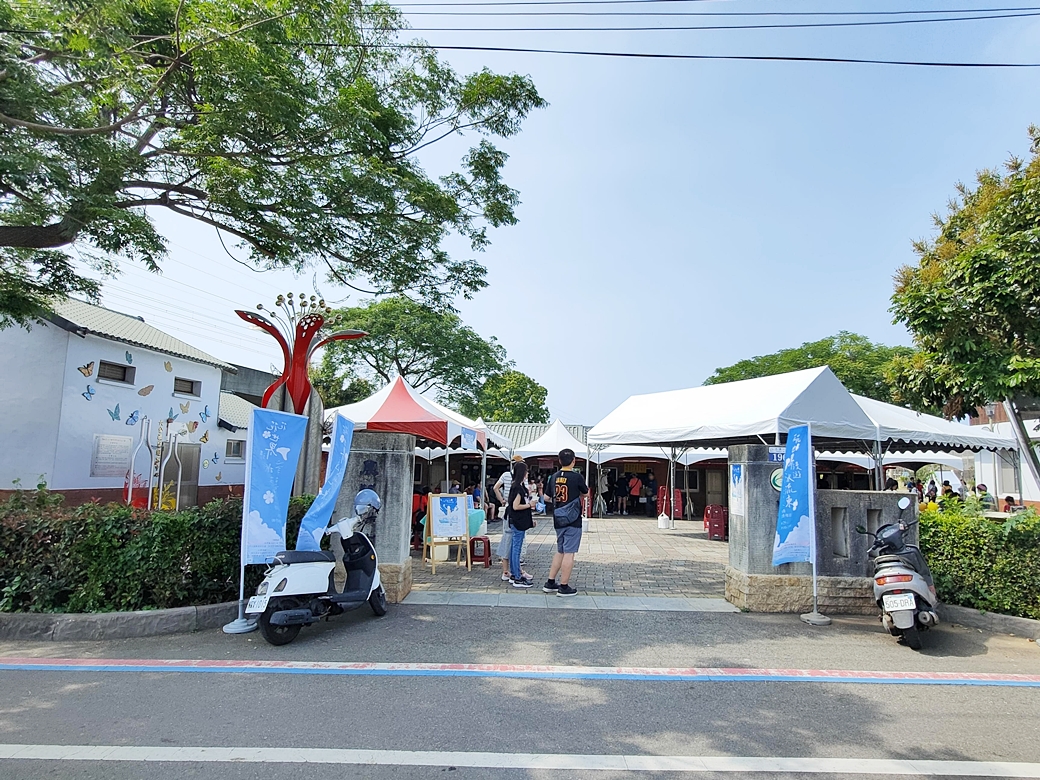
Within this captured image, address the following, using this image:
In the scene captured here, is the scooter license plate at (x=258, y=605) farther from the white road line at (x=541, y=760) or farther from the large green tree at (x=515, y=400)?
→ the large green tree at (x=515, y=400)

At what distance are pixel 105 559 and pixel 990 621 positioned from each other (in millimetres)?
9076

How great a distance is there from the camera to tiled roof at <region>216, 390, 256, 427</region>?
2189 centimetres

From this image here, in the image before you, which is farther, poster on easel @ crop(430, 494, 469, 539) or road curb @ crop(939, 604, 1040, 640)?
poster on easel @ crop(430, 494, 469, 539)

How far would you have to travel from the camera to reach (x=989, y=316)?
24.0 feet

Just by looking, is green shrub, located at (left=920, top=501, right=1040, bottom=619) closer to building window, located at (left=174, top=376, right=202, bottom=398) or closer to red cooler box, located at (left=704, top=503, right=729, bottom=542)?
red cooler box, located at (left=704, top=503, right=729, bottom=542)

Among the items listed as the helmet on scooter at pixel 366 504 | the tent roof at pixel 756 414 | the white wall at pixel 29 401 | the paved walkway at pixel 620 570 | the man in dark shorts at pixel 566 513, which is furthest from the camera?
the white wall at pixel 29 401

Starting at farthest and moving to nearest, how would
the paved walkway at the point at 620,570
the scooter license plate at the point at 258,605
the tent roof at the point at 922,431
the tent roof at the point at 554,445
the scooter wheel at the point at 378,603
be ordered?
1. the tent roof at the point at 554,445
2. the tent roof at the point at 922,431
3. the paved walkway at the point at 620,570
4. the scooter wheel at the point at 378,603
5. the scooter license plate at the point at 258,605

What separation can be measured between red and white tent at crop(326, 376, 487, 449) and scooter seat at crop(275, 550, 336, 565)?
15.4 ft

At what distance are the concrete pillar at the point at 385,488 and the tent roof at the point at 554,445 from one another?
523 inches

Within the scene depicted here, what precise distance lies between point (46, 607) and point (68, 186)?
430 cm

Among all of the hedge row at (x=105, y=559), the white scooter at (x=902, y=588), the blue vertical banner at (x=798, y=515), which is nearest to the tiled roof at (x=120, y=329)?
the hedge row at (x=105, y=559)

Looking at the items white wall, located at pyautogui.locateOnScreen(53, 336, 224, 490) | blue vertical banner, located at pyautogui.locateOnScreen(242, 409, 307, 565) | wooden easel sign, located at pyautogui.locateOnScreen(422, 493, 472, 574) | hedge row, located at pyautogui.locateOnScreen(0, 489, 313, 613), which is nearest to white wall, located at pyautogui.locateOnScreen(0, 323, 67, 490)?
white wall, located at pyautogui.locateOnScreen(53, 336, 224, 490)

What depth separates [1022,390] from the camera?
7.02 m

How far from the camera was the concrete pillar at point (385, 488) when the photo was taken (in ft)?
23.6
